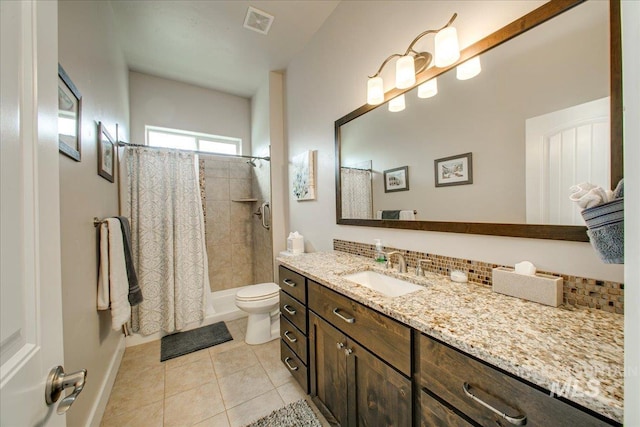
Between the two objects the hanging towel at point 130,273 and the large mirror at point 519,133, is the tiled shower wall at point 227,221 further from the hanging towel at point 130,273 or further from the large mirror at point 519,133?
the large mirror at point 519,133

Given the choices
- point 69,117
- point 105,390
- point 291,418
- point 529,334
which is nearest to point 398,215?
point 529,334

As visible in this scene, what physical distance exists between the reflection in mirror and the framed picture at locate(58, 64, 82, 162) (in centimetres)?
165

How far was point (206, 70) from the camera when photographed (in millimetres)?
2818

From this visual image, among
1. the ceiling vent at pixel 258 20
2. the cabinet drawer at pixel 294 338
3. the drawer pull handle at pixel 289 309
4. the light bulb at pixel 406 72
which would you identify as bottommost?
the cabinet drawer at pixel 294 338

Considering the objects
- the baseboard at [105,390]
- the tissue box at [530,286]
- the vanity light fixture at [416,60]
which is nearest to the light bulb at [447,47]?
the vanity light fixture at [416,60]

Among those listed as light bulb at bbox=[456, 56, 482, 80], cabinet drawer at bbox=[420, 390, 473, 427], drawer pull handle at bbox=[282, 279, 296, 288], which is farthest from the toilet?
light bulb at bbox=[456, 56, 482, 80]

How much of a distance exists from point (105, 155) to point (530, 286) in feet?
8.33

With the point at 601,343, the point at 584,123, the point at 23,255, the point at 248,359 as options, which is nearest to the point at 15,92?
the point at 23,255

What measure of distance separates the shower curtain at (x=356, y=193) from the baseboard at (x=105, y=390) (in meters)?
1.91

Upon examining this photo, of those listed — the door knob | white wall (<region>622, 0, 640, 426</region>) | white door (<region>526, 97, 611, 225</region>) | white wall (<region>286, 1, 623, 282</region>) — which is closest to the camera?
white wall (<region>622, 0, 640, 426</region>)

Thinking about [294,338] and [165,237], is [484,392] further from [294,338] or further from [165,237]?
[165,237]

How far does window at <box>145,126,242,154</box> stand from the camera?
305cm

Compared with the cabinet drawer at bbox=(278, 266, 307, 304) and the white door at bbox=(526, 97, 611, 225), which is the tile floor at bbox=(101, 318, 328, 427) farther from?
the white door at bbox=(526, 97, 611, 225)

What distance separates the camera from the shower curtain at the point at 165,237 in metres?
2.31
